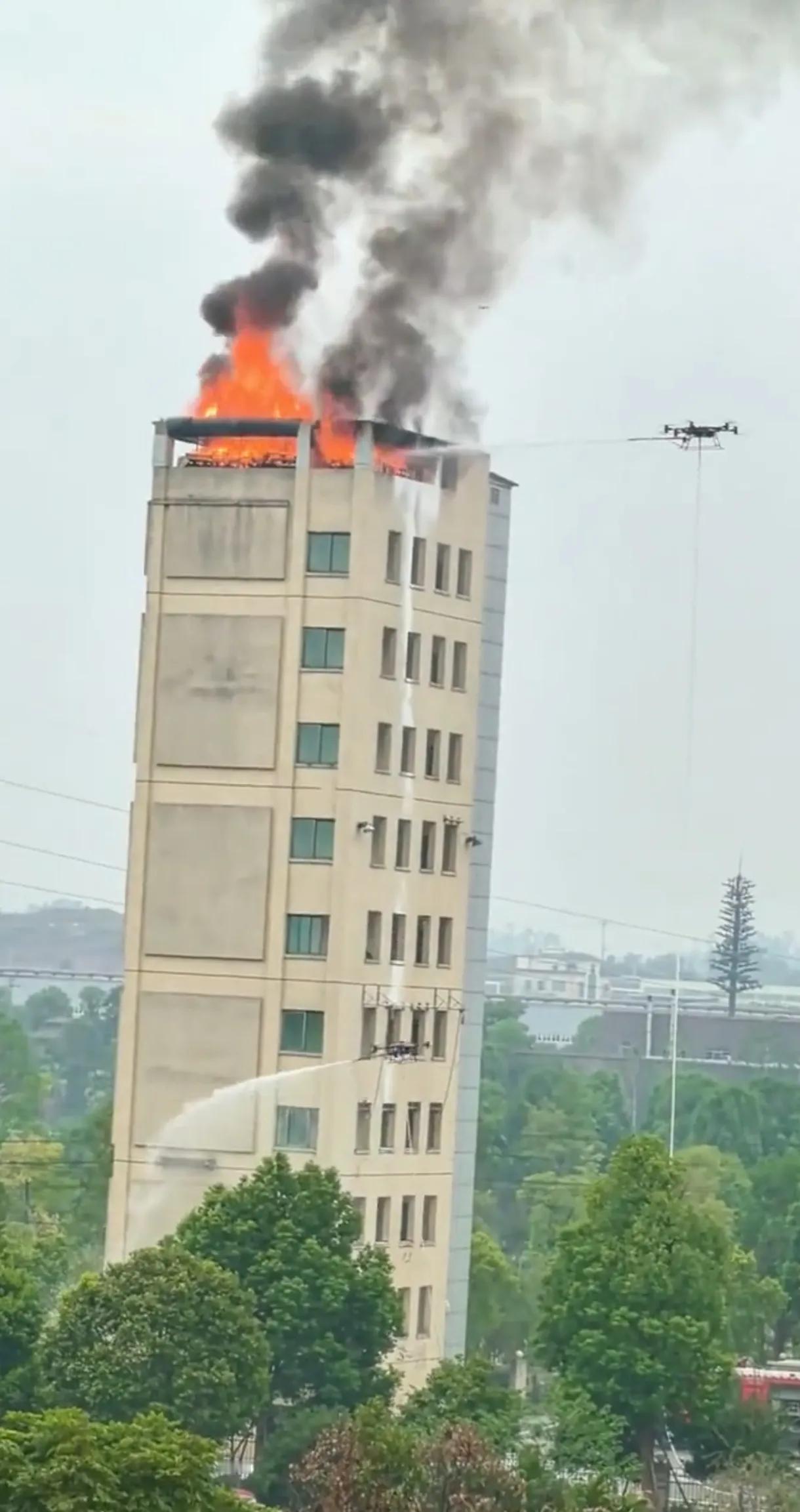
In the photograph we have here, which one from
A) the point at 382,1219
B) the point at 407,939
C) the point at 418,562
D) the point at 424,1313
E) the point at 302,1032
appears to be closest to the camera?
the point at 302,1032

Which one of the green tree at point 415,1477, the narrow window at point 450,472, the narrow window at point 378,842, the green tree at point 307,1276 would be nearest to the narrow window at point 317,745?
the narrow window at point 378,842

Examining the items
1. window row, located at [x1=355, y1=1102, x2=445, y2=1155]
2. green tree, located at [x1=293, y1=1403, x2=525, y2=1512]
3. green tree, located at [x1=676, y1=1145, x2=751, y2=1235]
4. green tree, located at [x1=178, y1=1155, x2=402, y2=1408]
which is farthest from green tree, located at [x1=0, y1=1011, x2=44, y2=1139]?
green tree, located at [x1=293, y1=1403, x2=525, y2=1512]

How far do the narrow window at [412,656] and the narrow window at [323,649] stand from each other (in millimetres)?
1830

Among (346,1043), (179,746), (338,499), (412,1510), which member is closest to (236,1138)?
(346,1043)

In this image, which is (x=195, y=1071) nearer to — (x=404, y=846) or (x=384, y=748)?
(x=404, y=846)

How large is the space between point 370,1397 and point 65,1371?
5.33 meters

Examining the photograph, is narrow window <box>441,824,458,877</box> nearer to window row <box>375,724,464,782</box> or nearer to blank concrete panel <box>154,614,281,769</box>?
window row <box>375,724,464,782</box>

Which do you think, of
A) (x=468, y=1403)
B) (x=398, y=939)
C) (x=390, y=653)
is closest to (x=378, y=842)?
(x=398, y=939)

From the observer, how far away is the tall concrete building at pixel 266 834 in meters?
69.1

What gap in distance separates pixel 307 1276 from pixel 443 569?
→ 1438 cm

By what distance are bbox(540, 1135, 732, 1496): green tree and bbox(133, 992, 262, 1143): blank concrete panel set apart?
252 inches

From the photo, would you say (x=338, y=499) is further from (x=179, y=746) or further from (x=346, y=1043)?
(x=346, y=1043)

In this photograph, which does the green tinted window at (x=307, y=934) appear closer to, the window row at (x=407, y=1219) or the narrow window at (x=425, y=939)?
the narrow window at (x=425, y=939)

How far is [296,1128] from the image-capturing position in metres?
69.2
